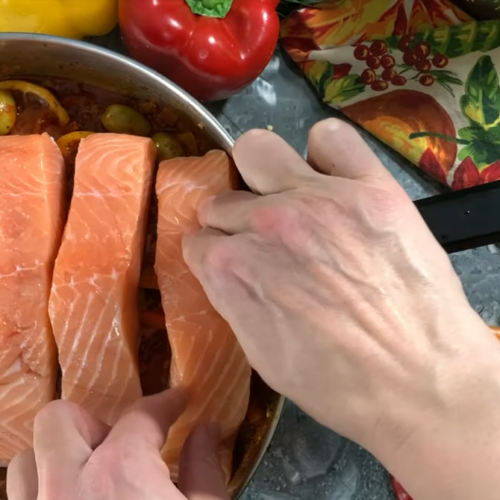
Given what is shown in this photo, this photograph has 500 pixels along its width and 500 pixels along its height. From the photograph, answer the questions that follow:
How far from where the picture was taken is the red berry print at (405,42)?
1.13 m

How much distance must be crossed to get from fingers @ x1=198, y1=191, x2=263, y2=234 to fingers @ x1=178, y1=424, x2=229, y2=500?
10.9 inches

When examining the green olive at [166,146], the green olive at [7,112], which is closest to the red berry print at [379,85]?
the green olive at [166,146]

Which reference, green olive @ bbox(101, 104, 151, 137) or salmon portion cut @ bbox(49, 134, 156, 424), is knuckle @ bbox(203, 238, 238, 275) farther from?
green olive @ bbox(101, 104, 151, 137)

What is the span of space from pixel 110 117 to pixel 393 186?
0.53 m

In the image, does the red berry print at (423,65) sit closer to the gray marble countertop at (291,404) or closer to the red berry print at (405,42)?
the red berry print at (405,42)

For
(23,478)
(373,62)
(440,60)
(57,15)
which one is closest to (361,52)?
(373,62)

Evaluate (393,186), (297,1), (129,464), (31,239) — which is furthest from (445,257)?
(297,1)

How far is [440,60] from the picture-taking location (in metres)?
1.13

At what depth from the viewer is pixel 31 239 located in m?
0.88

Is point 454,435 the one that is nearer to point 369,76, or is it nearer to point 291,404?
point 291,404

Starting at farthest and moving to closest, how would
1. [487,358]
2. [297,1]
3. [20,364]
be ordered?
1. [297,1]
2. [20,364]
3. [487,358]

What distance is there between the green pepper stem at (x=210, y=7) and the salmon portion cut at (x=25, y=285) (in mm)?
320

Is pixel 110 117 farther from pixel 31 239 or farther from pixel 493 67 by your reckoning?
pixel 493 67

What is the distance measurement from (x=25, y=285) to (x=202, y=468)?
0.35m
